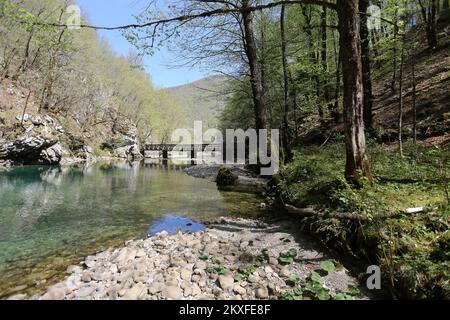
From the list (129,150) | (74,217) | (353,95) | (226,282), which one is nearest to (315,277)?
(226,282)

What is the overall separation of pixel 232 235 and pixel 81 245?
3006 millimetres

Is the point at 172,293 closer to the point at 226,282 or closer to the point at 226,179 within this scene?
the point at 226,282

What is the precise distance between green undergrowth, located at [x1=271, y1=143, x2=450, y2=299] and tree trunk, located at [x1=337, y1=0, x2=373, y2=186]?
388mm

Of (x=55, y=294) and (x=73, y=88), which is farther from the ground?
(x=73, y=88)

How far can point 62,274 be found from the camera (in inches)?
180

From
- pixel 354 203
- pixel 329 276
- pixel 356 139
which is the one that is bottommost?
pixel 329 276

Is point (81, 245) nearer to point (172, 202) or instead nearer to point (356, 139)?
point (172, 202)

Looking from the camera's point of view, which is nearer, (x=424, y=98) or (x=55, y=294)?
(x=55, y=294)

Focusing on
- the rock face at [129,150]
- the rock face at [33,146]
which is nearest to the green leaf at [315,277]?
the rock face at [33,146]

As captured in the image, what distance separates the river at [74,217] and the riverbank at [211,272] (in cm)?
63

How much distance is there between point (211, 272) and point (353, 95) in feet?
12.8

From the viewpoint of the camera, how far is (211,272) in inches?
162

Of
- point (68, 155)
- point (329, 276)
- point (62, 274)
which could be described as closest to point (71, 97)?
point (68, 155)

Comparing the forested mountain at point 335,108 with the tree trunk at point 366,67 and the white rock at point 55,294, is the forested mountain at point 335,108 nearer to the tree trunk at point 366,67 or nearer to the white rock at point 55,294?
the tree trunk at point 366,67
